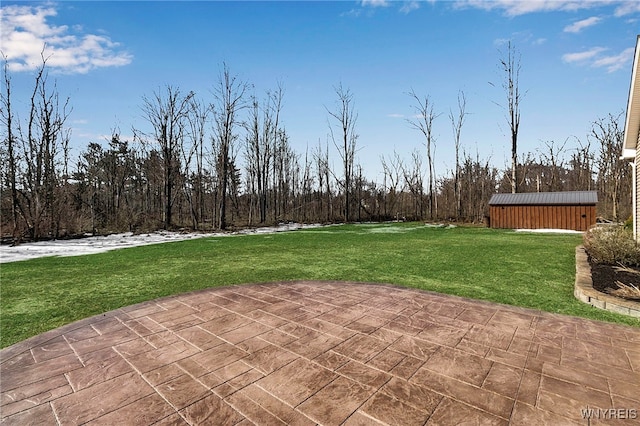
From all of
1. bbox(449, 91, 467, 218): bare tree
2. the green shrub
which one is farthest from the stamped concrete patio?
bbox(449, 91, 467, 218): bare tree

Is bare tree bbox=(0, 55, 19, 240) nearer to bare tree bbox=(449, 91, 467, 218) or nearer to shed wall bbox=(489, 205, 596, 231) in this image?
shed wall bbox=(489, 205, 596, 231)

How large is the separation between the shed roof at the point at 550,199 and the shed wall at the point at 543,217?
177 mm

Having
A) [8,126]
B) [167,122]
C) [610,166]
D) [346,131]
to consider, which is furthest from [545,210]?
[8,126]

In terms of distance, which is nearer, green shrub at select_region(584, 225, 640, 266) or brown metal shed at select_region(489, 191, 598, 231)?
green shrub at select_region(584, 225, 640, 266)

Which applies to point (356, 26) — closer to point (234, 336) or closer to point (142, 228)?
point (234, 336)

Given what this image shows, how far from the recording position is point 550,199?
42.0ft

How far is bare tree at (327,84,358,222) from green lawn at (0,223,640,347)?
1373cm

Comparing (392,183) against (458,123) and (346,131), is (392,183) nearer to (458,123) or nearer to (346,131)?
(346,131)

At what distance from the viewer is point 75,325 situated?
2764 millimetres

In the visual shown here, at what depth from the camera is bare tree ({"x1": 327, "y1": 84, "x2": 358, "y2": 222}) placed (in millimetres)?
20312

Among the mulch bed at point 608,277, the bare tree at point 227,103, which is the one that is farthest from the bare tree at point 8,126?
the mulch bed at point 608,277

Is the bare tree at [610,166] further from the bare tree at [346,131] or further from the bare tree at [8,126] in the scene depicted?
the bare tree at [8,126]

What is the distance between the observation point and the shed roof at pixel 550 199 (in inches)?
477

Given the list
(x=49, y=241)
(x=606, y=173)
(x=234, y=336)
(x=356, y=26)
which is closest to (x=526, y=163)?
(x=606, y=173)
